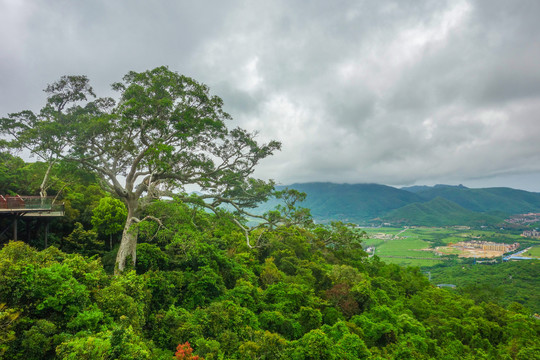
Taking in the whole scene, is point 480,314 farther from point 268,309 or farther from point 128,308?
point 128,308

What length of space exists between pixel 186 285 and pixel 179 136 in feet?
22.1

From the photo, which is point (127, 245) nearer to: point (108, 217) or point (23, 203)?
point (108, 217)

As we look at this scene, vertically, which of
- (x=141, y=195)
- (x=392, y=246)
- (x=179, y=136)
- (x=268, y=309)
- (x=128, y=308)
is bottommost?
(x=392, y=246)

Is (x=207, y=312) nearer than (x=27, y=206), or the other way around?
(x=207, y=312)

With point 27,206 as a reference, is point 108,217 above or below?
below

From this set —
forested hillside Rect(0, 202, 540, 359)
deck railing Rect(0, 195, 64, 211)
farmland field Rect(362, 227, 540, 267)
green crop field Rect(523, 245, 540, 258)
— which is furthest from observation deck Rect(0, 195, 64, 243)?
green crop field Rect(523, 245, 540, 258)

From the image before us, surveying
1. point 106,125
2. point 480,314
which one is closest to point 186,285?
point 106,125

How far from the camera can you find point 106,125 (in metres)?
10.3

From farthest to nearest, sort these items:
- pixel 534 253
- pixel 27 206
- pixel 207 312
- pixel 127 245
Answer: pixel 534 253 < pixel 27 206 < pixel 127 245 < pixel 207 312

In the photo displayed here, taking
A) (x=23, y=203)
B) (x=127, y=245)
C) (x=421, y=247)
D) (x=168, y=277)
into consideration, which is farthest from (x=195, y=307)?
(x=421, y=247)

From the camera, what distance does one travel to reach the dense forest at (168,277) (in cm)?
593

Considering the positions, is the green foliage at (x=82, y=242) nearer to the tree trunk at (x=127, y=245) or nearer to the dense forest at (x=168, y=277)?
the dense forest at (x=168, y=277)

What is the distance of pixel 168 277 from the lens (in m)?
10.9

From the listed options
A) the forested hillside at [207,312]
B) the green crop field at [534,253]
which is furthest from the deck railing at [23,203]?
the green crop field at [534,253]
